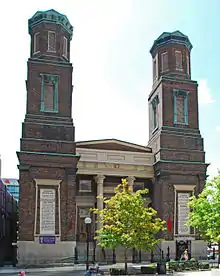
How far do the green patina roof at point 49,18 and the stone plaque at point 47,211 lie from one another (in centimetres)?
1758

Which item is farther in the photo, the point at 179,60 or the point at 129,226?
the point at 179,60

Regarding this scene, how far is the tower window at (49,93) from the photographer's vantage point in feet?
150

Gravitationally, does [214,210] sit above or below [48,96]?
below

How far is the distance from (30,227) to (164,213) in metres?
13.3

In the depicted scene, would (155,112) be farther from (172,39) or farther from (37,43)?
(37,43)

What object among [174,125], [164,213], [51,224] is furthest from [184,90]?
[51,224]

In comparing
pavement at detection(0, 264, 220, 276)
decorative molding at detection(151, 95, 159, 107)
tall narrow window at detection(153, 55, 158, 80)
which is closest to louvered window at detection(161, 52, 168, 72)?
tall narrow window at detection(153, 55, 158, 80)

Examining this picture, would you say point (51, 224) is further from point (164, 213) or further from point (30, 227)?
point (164, 213)

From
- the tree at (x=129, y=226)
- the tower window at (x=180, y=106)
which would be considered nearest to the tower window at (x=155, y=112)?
the tower window at (x=180, y=106)

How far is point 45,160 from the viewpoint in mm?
43406

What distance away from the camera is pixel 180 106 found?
50094 millimetres

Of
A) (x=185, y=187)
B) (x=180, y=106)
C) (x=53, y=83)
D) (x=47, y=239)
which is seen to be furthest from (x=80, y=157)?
(x=180, y=106)

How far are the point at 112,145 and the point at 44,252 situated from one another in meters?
13.9

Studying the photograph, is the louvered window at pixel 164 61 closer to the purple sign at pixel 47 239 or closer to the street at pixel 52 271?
the purple sign at pixel 47 239
